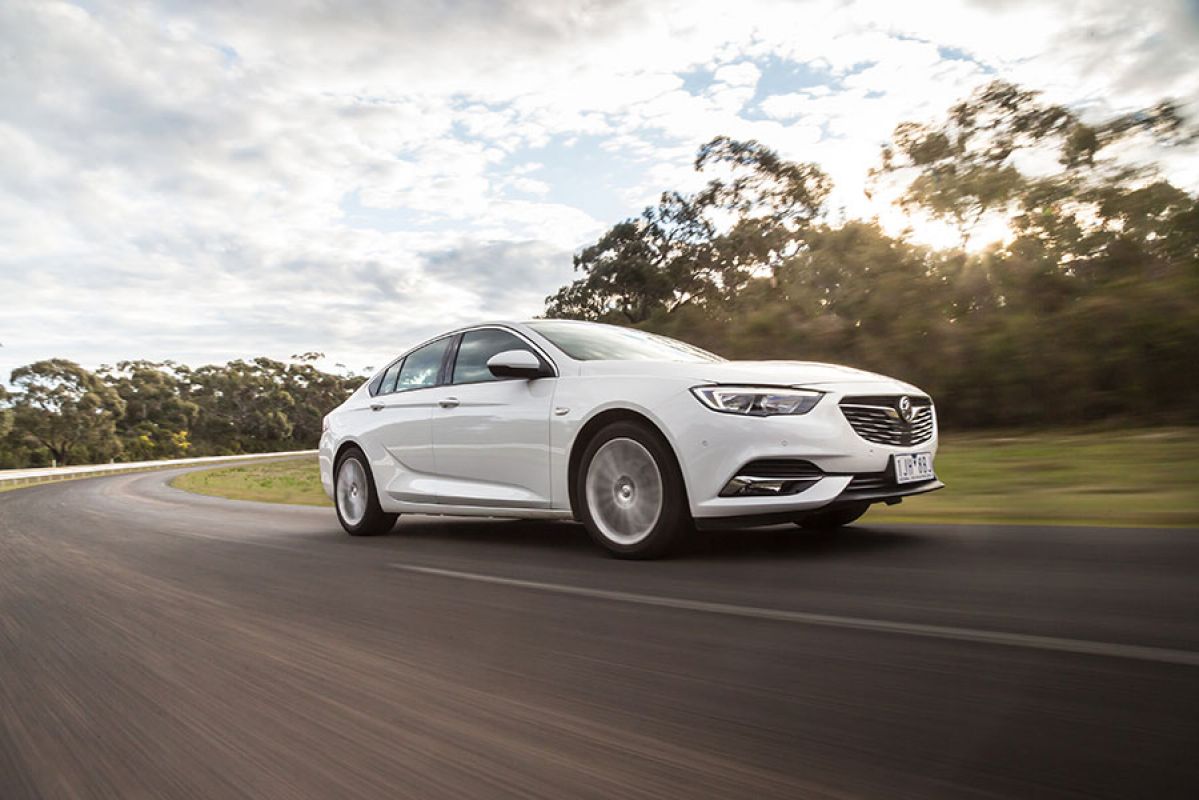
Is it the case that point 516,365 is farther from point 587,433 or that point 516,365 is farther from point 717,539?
point 717,539

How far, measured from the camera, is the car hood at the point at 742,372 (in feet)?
16.7

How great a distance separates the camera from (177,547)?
7.66 metres

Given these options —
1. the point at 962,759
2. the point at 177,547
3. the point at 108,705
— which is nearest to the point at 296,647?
the point at 108,705

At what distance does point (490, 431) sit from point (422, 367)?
1416 millimetres

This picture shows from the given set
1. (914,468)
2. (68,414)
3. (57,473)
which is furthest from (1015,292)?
(68,414)

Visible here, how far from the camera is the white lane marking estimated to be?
2.84 metres

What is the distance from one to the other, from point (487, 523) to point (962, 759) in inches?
266

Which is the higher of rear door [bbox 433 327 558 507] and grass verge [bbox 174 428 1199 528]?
rear door [bbox 433 327 558 507]

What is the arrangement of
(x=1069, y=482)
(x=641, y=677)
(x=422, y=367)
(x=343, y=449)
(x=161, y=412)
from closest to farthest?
(x=641, y=677)
(x=422, y=367)
(x=343, y=449)
(x=1069, y=482)
(x=161, y=412)

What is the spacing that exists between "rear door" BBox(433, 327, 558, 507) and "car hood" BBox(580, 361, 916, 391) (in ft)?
1.78

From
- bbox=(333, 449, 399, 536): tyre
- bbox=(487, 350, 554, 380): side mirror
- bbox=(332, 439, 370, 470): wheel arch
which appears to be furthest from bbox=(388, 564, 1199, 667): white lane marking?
bbox=(332, 439, 370, 470): wheel arch

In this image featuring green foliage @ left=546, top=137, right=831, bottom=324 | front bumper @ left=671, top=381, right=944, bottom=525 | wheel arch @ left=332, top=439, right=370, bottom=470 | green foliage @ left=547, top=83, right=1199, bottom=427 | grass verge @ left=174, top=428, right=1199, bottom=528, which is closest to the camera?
front bumper @ left=671, top=381, right=944, bottom=525

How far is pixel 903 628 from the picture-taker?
3.35 metres

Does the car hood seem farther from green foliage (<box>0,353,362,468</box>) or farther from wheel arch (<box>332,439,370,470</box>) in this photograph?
green foliage (<box>0,353,362,468</box>)
